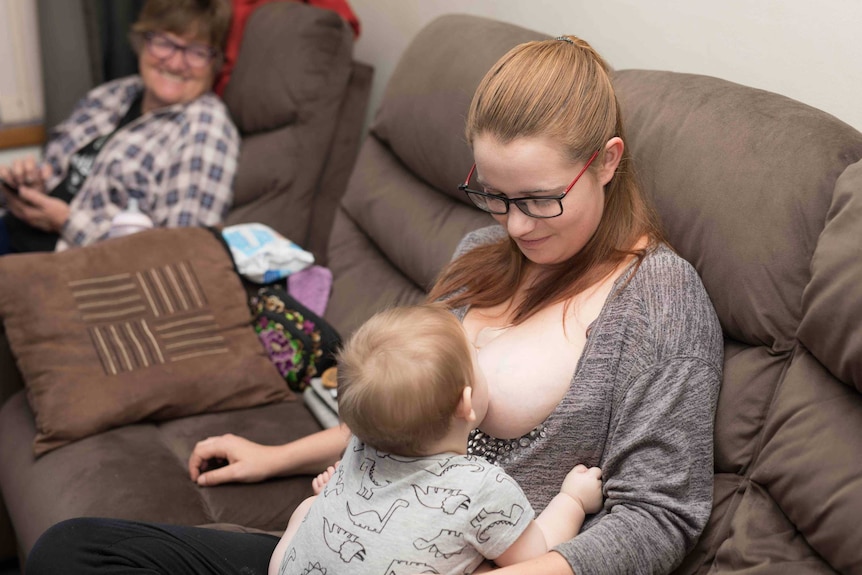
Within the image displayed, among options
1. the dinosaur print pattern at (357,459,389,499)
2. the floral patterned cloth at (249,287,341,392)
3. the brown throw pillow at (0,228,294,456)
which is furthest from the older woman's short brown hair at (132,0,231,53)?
the dinosaur print pattern at (357,459,389,499)

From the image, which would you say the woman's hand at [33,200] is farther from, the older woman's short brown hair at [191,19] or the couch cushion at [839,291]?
the couch cushion at [839,291]

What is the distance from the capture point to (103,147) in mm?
2639

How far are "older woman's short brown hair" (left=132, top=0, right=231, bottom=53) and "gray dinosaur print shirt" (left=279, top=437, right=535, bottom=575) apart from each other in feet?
5.81

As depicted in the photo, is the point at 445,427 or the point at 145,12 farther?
the point at 145,12

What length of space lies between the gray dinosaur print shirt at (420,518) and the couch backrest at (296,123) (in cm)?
138

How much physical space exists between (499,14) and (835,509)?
158 centimetres

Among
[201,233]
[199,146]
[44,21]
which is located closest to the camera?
[201,233]

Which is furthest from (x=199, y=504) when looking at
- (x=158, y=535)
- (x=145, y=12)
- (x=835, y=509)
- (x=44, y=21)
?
(x=44, y=21)

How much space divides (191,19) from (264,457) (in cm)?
143

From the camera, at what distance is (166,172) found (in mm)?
2484

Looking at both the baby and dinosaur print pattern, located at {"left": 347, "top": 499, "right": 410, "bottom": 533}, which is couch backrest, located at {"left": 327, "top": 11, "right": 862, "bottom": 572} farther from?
dinosaur print pattern, located at {"left": 347, "top": 499, "right": 410, "bottom": 533}

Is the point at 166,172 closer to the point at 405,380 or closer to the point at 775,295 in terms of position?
the point at 405,380

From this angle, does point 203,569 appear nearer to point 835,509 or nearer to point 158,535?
point 158,535

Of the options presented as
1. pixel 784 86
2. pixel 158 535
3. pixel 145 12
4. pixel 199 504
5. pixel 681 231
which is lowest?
pixel 199 504
